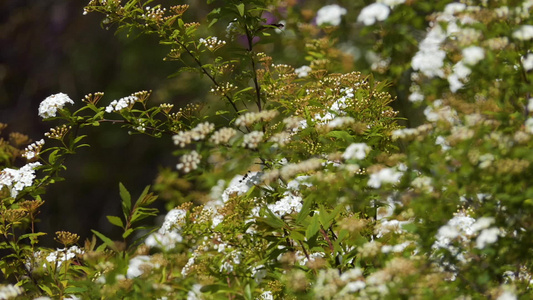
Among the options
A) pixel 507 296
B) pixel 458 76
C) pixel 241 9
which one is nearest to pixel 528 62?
pixel 458 76

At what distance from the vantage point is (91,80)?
13.9 ft

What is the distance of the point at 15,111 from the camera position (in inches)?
154

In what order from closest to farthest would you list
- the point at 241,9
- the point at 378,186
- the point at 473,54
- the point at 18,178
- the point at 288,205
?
the point at 473,54, the point at 378,186, the point at 288,205, the point at 241,9, the point at 18,178

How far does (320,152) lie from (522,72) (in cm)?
71

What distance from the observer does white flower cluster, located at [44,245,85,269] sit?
82.0 inches

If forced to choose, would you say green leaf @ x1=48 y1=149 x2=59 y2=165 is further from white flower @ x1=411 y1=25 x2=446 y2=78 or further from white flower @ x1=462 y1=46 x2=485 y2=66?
white flower @ x1=462 y1=46 x2=485 y2=66

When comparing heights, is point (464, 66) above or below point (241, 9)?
below

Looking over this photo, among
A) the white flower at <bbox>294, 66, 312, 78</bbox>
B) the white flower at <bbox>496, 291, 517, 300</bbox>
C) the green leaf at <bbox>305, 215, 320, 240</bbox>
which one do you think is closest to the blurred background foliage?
the white flower at <bbox>294, 66, 312, 78</bbox>

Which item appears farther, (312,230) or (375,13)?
(312,230)

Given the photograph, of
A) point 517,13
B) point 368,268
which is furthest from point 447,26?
point 368,268

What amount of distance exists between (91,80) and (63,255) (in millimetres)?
2346

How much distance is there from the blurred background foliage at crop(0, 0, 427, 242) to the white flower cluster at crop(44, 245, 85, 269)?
175 cm

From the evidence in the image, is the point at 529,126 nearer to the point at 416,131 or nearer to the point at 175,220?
the point at 416,131

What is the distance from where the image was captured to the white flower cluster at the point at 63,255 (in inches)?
82.0
